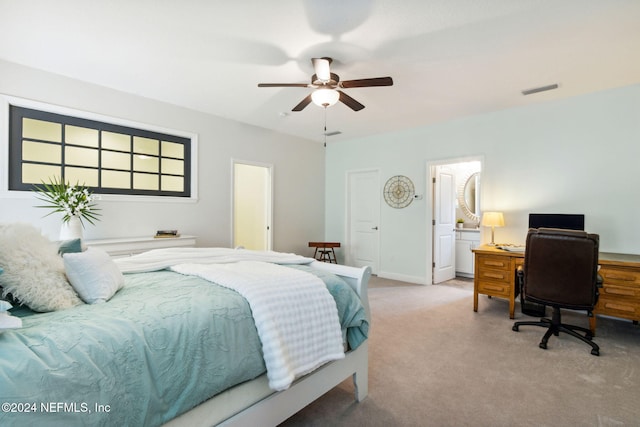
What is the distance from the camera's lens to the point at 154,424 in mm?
1056

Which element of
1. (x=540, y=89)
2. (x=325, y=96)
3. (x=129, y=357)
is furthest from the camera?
(x=540, y=89)

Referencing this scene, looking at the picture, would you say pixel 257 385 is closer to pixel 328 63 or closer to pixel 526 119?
pixel 328 63

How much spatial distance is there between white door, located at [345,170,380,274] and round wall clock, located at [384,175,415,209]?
25cm

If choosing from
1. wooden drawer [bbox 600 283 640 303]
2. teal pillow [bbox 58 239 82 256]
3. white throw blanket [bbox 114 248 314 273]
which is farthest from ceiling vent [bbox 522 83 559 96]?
teal pillow [bbox 58 239 82 256]

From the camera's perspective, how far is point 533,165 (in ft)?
12.8

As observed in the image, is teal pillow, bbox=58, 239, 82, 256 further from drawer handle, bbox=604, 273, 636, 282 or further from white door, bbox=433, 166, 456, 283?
white door, bbox=433, 166, 456, 283

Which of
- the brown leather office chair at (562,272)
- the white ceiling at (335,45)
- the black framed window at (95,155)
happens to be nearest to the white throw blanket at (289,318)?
the white ceiling at (335,45)

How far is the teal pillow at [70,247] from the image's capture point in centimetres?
167

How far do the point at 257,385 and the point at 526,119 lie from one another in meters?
4.39

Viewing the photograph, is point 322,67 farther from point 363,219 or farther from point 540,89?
point 363,219

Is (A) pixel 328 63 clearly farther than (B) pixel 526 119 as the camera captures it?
No

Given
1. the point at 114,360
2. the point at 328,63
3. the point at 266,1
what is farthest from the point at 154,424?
the point at 328,63

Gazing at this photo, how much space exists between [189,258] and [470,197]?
5425 millimetres

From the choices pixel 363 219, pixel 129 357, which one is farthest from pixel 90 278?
pixel 363 219
